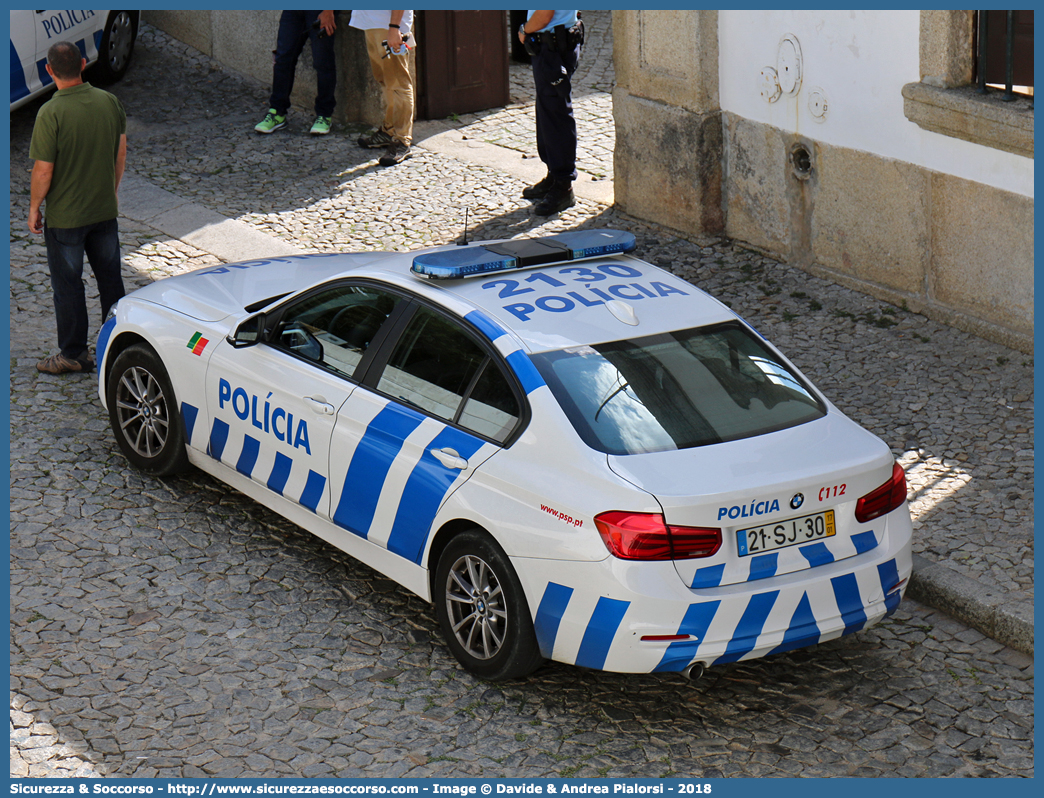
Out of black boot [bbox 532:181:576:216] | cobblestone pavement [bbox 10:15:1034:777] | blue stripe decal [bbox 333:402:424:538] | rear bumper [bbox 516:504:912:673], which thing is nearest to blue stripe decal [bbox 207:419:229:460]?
cobblestone pavement [bbox 10:15:1034:777]

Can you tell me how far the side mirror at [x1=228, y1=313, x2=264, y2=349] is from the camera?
5.98 m

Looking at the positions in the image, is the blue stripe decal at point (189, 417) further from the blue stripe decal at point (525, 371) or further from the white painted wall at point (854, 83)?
the white painted wall at point (854, 83)

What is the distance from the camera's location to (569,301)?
209 inches

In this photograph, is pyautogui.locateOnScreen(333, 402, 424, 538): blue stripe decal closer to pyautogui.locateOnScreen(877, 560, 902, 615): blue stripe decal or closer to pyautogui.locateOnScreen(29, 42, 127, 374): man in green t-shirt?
pyautogui.locateOnScreen(877, 560, 902, 615): blue stripe decal

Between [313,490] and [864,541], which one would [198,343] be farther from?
[864,541]

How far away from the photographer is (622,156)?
10.6 meters

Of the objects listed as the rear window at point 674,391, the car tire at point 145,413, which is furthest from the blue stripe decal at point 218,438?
the rear window at point 674,391

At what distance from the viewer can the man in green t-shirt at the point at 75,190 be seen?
23.9ft

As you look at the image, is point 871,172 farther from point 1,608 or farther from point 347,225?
point 1,608

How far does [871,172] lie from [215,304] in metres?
4.56

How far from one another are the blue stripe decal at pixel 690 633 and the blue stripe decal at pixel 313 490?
1.80 metres

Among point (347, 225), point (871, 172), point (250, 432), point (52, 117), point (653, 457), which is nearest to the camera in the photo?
point (653, 457)

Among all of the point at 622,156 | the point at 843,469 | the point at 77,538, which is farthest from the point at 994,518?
the point at 622,156

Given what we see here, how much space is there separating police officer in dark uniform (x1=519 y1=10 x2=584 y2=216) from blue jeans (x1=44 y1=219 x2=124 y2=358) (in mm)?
3790
